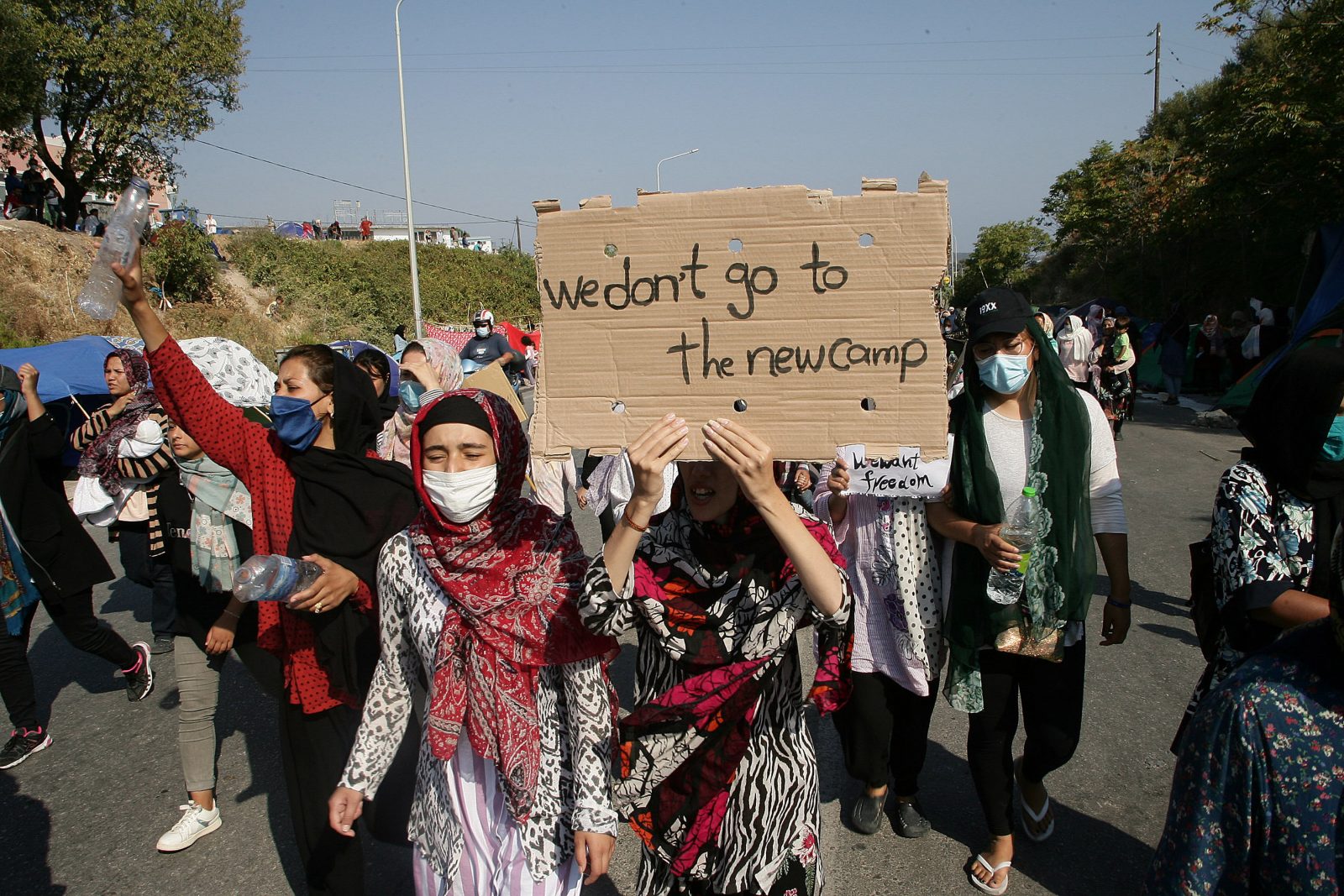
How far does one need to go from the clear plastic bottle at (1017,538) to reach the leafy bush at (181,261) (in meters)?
27.1

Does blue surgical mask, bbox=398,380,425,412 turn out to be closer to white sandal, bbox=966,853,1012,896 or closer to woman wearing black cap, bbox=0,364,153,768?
woman wearing black cap, bbox=0,364,153,768

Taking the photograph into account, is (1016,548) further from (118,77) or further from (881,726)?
(118,77)

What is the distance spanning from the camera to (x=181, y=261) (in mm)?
25844

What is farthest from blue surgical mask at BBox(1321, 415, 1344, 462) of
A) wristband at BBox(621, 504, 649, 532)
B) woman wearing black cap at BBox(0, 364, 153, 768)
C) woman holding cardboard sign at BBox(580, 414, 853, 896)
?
woman wearing black cap at BBox(0, 364, 153, 768)

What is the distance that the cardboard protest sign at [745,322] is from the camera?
1845mm

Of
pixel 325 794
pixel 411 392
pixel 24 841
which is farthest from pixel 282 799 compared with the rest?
pixel 411 392

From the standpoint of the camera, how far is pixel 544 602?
2.21 m

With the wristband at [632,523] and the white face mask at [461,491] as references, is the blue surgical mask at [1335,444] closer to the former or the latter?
the wristband at [632,523]

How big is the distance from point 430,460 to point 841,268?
1132mm

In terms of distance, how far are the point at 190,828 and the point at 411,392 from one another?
101 inches

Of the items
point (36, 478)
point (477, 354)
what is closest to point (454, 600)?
point (36, 478)

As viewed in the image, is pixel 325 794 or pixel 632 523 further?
pixel 325 794

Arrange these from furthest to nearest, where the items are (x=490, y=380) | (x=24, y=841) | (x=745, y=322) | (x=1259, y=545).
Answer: (x=490, y=380)
(x=24, y=841)
(x=1259, y=545)
(x=745, y=322)

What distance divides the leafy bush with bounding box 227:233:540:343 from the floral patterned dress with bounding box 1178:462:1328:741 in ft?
83.6
